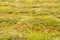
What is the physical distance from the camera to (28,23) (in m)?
14.7

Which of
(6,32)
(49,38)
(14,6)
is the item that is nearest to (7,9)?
(14,6)

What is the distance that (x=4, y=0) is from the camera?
80.0 ft

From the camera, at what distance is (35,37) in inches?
443

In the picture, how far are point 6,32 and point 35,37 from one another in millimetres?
1759

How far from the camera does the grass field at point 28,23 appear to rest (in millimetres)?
11406

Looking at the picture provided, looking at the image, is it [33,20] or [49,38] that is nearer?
[49,38]

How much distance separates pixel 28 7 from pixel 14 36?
34.0 ft

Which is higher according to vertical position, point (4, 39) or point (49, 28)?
point (4, 39)

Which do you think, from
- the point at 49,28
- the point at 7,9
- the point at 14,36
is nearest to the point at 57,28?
the point at 49,28

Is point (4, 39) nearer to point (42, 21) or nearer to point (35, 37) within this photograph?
point (35, 37)

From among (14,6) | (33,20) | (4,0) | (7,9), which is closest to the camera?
(33,20)

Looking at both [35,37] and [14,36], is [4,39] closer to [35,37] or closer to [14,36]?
[14,36]

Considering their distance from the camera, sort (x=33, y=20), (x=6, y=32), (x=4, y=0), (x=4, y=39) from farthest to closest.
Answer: (x=4, y=0), (x=33, y=20), (x=6, y=32), (x=4, y=39)

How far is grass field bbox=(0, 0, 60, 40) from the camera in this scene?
1141cm
